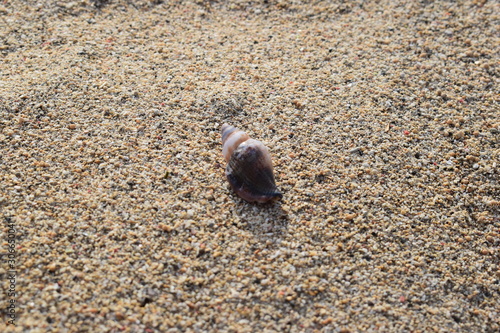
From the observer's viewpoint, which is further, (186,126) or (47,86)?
(47,86)

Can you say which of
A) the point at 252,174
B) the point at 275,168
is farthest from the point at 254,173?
the point at 275,168

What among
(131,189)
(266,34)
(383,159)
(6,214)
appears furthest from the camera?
(266,34)

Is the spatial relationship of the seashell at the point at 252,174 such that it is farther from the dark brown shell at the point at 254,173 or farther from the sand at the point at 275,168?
the sand at the point at 275,168

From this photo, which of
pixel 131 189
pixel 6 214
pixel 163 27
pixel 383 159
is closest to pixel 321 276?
pixel 383 159

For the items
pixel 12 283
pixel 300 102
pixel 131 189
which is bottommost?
pixel 12 283

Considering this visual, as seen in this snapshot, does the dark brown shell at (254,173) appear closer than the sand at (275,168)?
No

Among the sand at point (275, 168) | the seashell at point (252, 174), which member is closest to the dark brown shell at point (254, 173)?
the seashell at point (252, 174)

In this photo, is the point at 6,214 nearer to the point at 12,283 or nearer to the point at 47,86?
the point at 12,283
